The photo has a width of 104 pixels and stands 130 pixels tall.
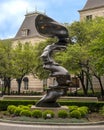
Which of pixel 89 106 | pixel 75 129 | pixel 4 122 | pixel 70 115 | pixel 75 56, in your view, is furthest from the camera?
pixel 75 56

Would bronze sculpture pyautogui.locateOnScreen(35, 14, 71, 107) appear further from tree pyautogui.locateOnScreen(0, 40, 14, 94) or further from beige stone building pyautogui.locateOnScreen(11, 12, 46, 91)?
beige stone building pyautogui.locateOnScreen(11, 12, 46, 91)

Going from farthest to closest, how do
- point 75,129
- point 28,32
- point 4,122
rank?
point 28,32, point 4,122, point 75,129

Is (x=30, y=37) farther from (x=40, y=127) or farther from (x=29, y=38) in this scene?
(x=40, y=127)

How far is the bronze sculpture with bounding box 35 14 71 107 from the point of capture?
2414 cm

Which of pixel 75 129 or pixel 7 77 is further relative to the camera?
pixel 7 77

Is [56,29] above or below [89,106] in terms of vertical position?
above

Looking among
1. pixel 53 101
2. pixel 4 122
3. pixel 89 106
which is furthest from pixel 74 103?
A: pixel 4 122

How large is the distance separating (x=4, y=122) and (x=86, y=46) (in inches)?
958

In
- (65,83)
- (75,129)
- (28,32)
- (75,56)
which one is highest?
(28,32)

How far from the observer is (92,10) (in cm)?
6519

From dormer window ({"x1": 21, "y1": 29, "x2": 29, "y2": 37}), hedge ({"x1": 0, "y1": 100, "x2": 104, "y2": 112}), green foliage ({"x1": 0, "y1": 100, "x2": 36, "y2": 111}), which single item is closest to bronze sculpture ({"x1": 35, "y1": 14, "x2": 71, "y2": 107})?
hedge ({"x1": 0, "y1": 100, "x2": 104, "y2": 112})

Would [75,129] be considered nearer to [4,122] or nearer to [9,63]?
[4,122]

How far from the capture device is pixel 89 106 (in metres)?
27.7

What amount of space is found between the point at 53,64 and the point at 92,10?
42499mm
